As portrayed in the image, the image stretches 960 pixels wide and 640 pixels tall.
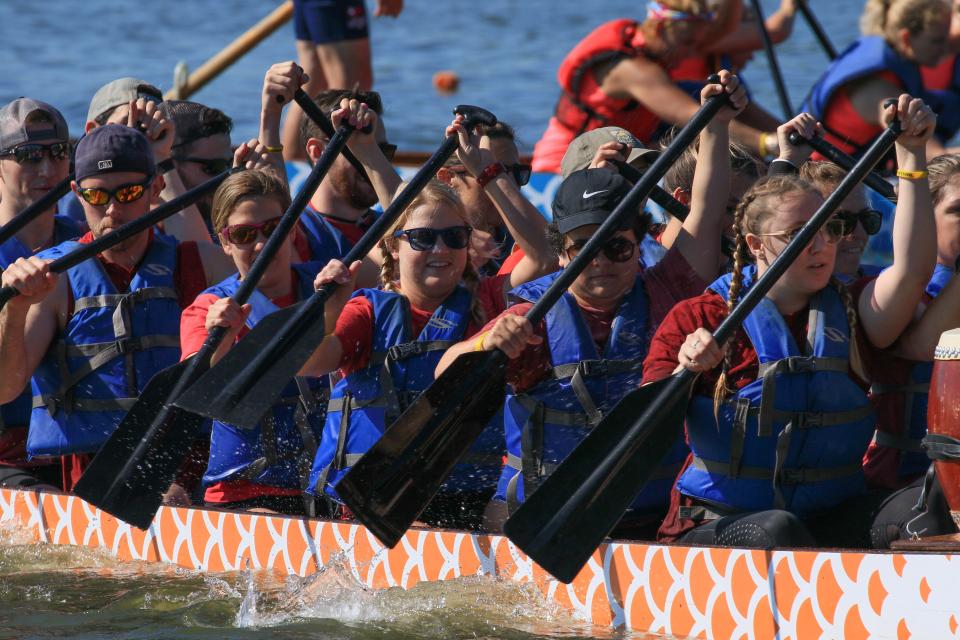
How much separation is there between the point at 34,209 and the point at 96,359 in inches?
25.1

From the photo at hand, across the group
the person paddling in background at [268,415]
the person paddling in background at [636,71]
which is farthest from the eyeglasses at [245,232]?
the person paddling in background at [636,71]

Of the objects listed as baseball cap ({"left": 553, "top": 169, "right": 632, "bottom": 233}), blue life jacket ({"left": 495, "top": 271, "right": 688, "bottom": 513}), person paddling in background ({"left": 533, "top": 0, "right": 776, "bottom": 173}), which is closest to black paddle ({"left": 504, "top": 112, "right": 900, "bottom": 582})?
blue life jacket ({"left": 495, "top": 271, "right": 688, "bottom": 513})

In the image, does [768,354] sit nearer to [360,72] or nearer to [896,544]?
[896,544]

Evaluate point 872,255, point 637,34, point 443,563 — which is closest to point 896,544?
point 443,563

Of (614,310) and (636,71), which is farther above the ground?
(636,71)

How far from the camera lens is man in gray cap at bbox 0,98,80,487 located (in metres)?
4.36

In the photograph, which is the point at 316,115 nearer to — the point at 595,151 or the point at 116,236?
the point at 116,236

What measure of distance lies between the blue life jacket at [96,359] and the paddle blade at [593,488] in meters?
1.37

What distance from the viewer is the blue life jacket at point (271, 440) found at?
3.78 m

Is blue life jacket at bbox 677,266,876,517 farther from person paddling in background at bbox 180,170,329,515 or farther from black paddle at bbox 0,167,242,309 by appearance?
black paddle at bbox 0,167,242,309

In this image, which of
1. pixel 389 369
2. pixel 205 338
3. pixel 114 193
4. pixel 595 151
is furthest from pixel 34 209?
pixel 595 151

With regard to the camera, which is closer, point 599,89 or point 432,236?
point 432,236

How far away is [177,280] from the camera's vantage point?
13.7 feet

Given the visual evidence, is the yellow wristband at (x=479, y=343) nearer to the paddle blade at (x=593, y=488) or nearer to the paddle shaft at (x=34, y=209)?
the paddle blade at (x=593, y=488)
